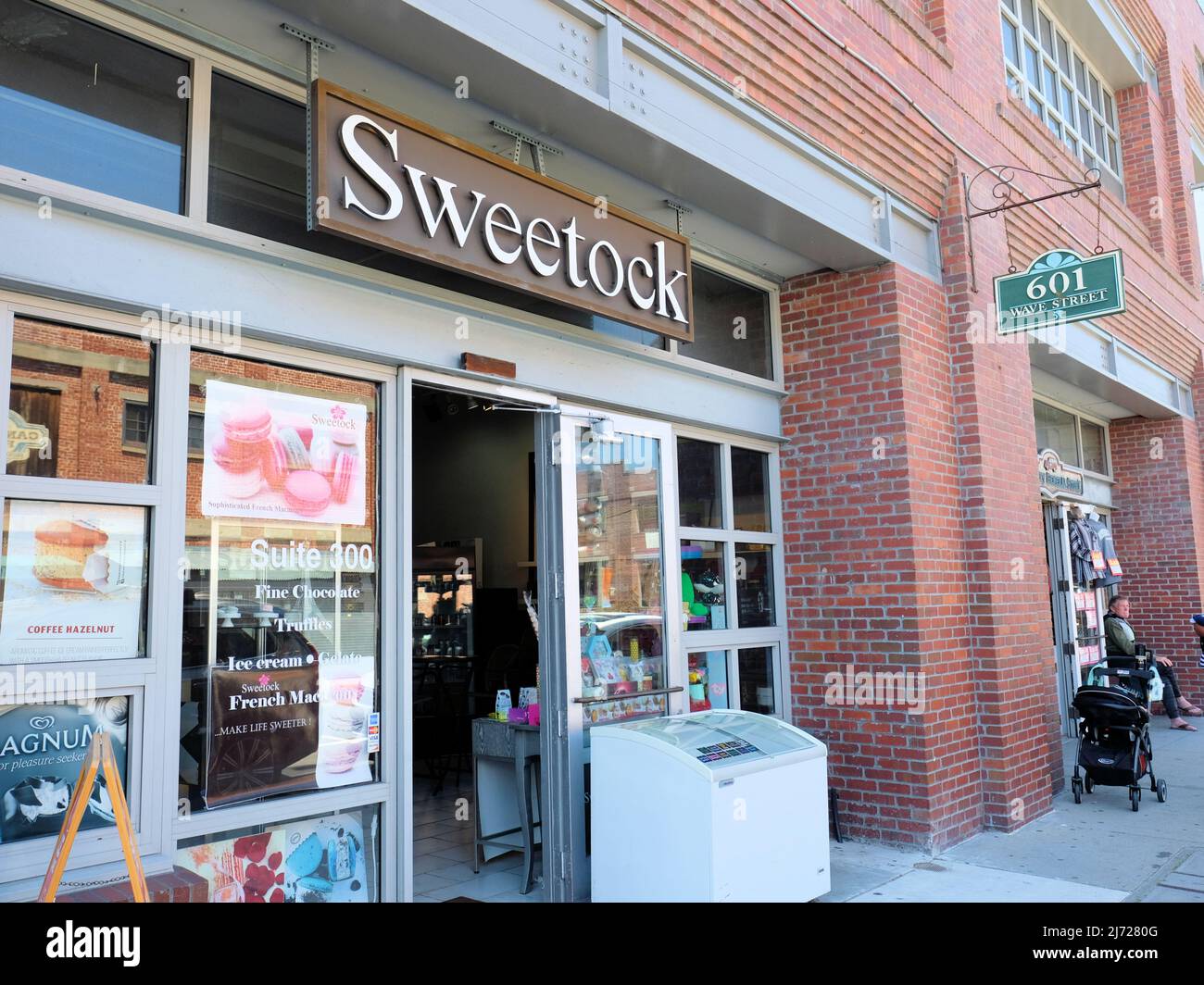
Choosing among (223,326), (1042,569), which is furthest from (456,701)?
(223,326)

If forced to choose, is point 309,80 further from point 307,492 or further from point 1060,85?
→ point 1060,85

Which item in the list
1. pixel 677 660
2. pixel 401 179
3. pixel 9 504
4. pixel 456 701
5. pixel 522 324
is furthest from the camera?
pixel 456 701

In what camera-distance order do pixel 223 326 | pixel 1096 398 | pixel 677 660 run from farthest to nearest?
1. pixel 1096 398
2. pixel 677 660
3. pixel 223 326

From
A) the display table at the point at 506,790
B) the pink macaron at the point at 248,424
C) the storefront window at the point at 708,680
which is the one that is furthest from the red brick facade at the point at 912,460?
the pink macaron at the point at 248,424

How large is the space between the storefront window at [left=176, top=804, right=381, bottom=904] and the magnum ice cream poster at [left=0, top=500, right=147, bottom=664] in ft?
2.91

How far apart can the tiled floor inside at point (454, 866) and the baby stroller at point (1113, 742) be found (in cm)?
458

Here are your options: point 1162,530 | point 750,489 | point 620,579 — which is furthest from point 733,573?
point 1162,530

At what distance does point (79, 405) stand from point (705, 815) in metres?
3.12

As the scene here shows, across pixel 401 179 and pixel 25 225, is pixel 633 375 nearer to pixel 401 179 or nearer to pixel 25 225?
pixel 401 179

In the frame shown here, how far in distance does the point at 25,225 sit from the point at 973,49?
24.7 feet

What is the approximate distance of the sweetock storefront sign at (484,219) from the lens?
4078 mm

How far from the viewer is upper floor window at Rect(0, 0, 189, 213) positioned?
142 inches

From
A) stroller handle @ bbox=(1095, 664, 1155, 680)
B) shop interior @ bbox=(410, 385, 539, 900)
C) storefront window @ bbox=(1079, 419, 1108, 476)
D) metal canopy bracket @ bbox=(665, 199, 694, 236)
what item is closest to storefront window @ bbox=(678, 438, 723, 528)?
metal canopy bracket @ bbox=(665, 199, 694, 236)

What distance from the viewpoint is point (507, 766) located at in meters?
6.25
